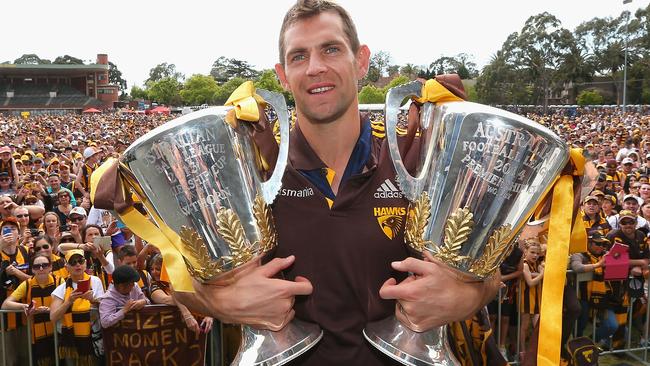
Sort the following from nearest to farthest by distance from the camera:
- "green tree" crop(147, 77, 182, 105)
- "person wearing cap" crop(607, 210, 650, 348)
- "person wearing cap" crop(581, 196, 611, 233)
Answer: "person wearing cap" crop(607, 210, 650, 348) < "person wearing cap" crop(581, 196, 611, 233) < "green tree" crop(147, 77, 182, 105)

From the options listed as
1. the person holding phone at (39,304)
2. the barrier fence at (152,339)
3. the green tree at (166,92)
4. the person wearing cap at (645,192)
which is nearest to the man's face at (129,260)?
the person holding phone at (39,304)

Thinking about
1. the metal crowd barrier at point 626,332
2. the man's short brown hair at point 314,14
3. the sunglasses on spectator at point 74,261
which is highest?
the man's short brown hair at point 314,14

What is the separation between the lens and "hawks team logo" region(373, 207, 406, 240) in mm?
2004

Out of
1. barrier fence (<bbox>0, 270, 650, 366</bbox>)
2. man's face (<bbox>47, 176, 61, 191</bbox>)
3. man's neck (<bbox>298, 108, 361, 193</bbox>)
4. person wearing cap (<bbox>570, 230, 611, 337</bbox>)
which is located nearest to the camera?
man's neck (<bbox>298, 108, 361, 193</bbox>)

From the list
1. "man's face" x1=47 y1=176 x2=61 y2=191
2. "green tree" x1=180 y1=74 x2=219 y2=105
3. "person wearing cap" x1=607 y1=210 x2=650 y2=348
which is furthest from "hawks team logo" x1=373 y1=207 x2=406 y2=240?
"green tree" x1=180 y1=74 x2=219 y2=105

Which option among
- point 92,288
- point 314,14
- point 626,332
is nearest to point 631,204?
point 626,332

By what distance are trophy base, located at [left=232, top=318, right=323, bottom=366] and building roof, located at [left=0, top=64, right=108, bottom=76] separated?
269 ft

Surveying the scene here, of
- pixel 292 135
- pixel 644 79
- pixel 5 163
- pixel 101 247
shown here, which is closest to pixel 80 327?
pixel 101 247

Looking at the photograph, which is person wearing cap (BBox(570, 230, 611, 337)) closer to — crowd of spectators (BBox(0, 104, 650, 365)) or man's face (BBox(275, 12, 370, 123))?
crowd of spectators (BBox(0, 104, 650, 365))

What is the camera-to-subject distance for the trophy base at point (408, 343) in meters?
1.87

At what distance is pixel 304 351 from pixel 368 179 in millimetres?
623

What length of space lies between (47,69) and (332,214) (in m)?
83.4

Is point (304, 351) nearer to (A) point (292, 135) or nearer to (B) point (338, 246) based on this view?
(B) point (338, 246)

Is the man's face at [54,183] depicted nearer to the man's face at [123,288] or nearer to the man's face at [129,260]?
the man's face at [129,260]
